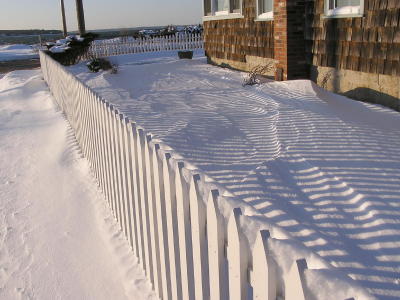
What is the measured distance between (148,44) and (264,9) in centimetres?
1594

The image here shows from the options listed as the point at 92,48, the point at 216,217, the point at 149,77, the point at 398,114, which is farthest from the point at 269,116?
the point at 92,48

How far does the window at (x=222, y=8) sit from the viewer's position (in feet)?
39.8

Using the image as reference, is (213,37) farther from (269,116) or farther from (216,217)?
(216,217)

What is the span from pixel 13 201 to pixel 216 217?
3.52 metres

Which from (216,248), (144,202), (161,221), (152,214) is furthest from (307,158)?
(216,248)

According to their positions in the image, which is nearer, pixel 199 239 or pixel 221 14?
pixel 199 239

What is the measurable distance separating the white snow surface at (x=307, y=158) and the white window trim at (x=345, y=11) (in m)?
1.26

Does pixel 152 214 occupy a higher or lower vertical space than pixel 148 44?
lower

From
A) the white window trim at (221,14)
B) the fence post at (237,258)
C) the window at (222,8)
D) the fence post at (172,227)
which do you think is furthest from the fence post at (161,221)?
the window at (222,8)

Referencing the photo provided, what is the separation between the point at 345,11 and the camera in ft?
24.2

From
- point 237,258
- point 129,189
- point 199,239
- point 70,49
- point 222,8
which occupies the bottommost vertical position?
point 129,189

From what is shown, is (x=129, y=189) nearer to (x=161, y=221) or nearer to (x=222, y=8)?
(x=161, y=221)

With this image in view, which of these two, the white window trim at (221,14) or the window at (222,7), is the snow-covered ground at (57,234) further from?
the window at (222,7)

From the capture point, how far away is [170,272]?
95.6 inches
